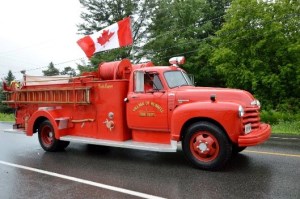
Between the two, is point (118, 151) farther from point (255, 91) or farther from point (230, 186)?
point (255, 91)

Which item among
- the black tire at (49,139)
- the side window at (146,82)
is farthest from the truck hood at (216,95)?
the black tire at (49,139)

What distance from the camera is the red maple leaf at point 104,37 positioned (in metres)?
10.4

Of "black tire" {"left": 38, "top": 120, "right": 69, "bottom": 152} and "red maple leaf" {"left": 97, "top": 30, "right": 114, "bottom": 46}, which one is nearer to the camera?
"black tire" {"left": 38, "top": 120, "right": 69, "bottom": 152}

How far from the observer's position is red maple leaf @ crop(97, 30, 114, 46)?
1035 centimetres

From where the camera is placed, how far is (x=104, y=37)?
10398 mm

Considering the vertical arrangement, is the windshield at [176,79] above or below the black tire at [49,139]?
above

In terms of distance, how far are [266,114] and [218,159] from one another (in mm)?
13581

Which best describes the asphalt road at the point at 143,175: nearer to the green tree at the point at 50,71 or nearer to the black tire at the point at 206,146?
the black tire at the point at 206,146

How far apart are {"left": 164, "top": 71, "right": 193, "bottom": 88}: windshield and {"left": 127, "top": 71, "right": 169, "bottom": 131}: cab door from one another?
235 mm

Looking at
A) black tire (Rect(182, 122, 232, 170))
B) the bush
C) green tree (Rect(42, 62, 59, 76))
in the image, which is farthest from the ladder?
green tree (Rect(42, 62, 59, 76))

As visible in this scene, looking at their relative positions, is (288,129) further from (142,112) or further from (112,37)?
(142,112)

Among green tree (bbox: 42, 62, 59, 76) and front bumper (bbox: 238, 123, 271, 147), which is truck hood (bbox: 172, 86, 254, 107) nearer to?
front bumper (bbox: 238, 123, 271, 147)

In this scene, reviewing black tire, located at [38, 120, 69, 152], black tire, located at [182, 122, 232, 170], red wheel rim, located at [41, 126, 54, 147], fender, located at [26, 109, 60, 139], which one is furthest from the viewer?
red wheel rim, located at [41, 126, 54, 147]

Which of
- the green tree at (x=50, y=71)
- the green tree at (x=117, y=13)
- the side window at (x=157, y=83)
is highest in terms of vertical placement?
the green tree at (x=117, y=13)
